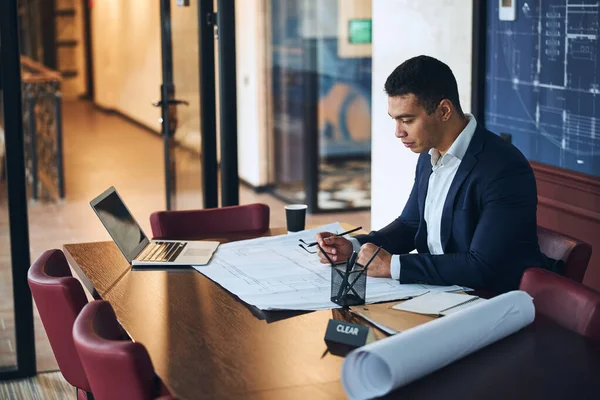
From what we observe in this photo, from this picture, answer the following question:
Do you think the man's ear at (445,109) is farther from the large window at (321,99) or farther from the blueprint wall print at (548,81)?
the large window at (321,99)

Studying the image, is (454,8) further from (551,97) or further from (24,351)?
(24,351)

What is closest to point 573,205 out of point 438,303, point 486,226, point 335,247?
point 486,226

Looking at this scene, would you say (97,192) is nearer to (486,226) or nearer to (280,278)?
(280,278)

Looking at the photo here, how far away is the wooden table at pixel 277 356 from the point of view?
5.90 ft

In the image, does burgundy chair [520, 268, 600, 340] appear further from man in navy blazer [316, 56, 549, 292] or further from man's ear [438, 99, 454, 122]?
A: man's ear [438, 99, 454, 122]

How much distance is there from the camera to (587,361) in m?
1.96

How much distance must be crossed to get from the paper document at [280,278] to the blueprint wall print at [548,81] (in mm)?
1221

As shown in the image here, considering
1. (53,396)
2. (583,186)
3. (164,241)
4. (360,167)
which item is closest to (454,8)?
(583,186)

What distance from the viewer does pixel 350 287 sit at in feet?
7.63

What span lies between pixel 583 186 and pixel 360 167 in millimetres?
4626

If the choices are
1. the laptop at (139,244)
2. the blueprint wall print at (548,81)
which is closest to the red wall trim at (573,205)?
the blueprint wall print at (548,81)

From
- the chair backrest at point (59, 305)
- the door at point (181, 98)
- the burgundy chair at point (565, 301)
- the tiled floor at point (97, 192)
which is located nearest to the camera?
the burgundy chair at point (565, 301)

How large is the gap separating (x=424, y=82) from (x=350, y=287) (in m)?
0.73

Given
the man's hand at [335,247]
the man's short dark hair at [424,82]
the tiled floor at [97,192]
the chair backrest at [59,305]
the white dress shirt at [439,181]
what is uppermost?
the man's short dark hair at [424,82]
